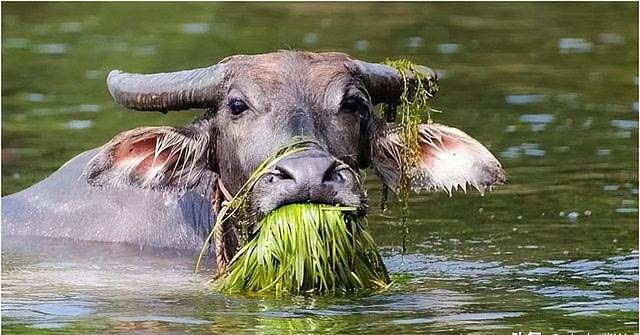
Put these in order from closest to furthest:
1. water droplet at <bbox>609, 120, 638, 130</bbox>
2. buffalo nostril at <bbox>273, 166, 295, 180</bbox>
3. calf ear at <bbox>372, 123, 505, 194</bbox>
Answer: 1. buffalo nostril at <bbox>273, 166, 295, 180</bbox>
2. calf ear at <bbox>372, 123, 505, 194</bbox>
3. water droplet at <bbox>609, 120, 638, 130</bbox>

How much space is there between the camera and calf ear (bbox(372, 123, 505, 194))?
33.9ft

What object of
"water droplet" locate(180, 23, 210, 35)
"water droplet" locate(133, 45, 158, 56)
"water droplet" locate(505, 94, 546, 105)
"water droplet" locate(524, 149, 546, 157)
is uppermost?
"water droplet" locate(180, 23, 210, 35)

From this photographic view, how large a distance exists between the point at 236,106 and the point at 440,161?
1311mm

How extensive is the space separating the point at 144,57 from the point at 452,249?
9.63 meters

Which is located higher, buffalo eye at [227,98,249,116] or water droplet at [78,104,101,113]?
buffalo eye at [227,98,249,116]

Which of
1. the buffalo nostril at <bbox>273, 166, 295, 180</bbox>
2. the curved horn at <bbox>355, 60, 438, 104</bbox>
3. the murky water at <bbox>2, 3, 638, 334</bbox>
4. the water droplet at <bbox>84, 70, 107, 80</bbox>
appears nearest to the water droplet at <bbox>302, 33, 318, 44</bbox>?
the murky water at <bbox>2, 3, 638, 334</bbox>

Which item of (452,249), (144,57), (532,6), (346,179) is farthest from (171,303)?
(532,6)

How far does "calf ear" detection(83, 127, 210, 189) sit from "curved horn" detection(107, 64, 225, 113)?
0.16 meters

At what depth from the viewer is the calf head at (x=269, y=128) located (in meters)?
9.79

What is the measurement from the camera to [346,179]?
912cm

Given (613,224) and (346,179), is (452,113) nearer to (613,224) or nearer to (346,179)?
(613,224)

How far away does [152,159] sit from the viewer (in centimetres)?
1041

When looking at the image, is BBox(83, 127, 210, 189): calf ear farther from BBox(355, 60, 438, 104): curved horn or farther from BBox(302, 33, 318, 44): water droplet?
BBox(302, 33, 318, 44): water droplet

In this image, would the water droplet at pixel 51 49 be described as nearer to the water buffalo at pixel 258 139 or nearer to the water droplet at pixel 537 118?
the water droplet at pixel 537 118
